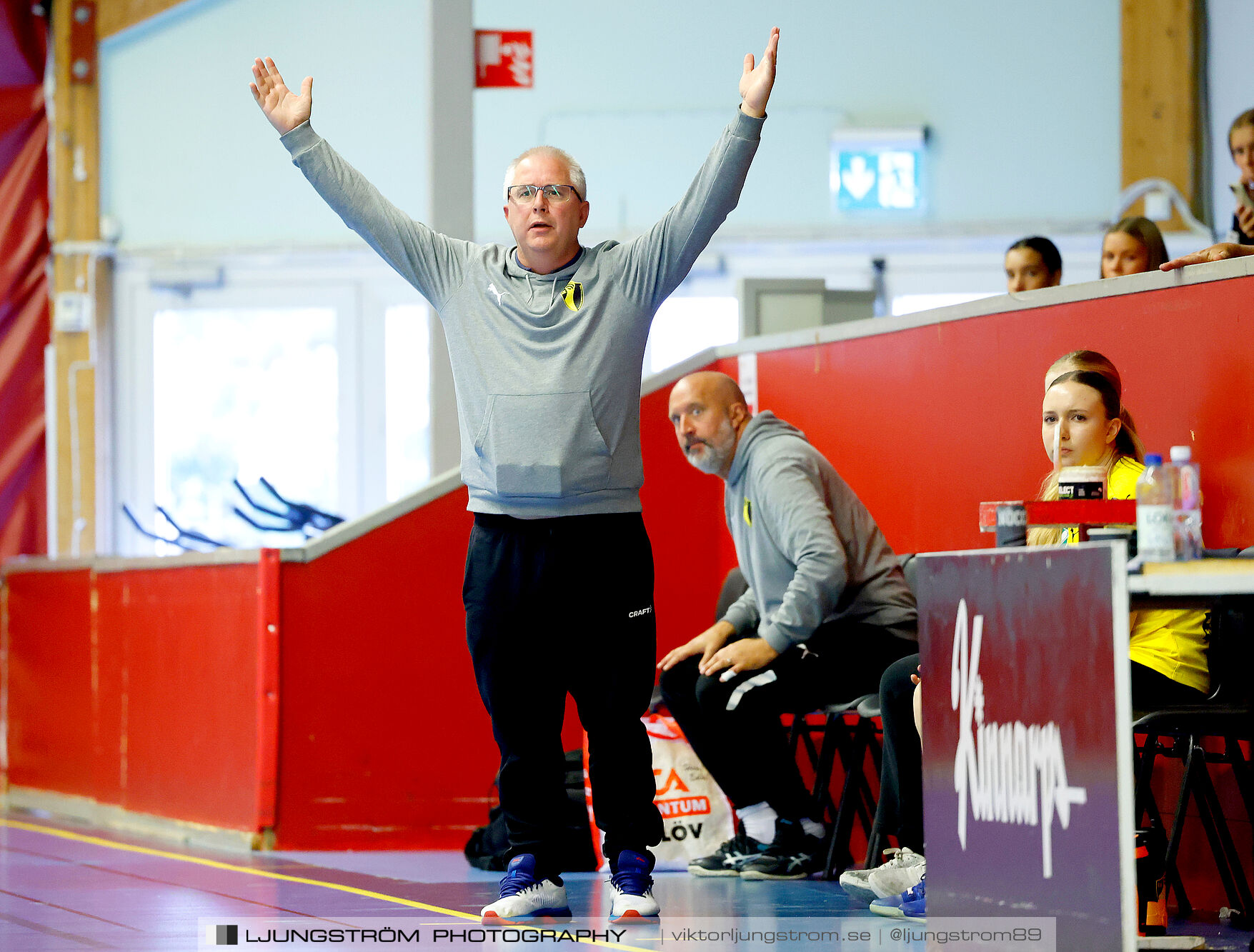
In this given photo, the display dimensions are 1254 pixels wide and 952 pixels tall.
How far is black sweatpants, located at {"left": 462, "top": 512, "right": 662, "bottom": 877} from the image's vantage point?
3.03m

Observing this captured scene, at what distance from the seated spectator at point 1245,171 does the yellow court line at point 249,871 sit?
2.44 m

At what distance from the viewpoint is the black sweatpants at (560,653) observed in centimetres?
303

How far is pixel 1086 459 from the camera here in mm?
3121

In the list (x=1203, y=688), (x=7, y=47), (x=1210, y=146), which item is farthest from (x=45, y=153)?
(x=1203, y=688)

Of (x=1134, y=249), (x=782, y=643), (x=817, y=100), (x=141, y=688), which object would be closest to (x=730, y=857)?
(x=782, y=643)

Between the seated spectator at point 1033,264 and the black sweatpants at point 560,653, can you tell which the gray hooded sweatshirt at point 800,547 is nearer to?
the black sweatpants at point 560,653

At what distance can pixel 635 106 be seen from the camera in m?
8.12

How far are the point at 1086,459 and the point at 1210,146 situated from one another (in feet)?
17.0

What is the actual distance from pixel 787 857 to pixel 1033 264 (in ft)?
6.03

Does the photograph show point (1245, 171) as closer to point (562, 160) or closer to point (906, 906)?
point (562, 160)

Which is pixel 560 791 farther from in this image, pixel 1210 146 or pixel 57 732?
pixel 1210 146

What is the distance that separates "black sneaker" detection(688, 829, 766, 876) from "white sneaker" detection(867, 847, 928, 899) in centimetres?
64

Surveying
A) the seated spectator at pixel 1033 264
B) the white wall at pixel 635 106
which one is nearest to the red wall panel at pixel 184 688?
the seated spectator at pixel 1033 264

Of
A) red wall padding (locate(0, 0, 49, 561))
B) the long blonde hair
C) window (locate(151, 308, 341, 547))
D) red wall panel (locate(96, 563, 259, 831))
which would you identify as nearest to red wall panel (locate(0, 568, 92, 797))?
red wall panel (locate(96, 563, 259, 831))
